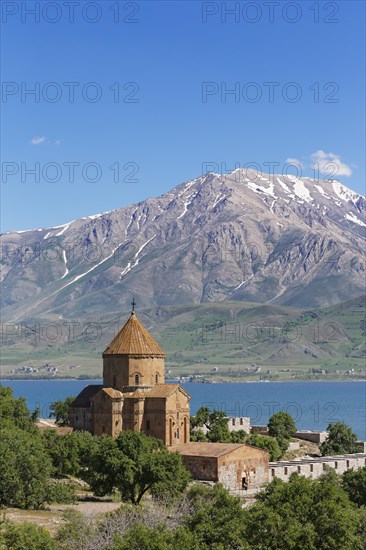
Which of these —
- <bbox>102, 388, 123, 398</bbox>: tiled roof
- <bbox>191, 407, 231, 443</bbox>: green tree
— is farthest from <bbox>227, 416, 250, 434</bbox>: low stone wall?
<bbox>102, 388, 123, 398</bbox>: tiled roof

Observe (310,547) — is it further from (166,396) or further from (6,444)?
(166,396)

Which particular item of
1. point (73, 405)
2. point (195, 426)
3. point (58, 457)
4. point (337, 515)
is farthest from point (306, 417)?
point (337, 515)

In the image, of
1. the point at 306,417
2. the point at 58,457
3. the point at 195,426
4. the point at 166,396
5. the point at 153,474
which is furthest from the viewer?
the point at 306,417

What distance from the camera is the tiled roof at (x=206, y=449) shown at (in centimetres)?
7075

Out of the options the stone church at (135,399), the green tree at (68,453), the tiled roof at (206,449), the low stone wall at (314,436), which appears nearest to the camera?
the green tree at (68,453)

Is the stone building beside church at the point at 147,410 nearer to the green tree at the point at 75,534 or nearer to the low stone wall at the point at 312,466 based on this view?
the low stone wall at the point at 312,466

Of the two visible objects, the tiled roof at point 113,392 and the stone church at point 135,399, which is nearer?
the stone church at point 135,399

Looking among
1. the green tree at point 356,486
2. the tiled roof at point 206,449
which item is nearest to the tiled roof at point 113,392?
the tiled roof at point 206,449

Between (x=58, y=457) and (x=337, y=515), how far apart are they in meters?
29.2

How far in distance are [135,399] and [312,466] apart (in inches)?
589

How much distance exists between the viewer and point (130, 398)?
250 ft

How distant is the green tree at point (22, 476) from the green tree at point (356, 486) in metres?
18.5

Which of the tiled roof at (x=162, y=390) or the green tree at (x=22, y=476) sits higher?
the tiled roof at (x=162, y=390)

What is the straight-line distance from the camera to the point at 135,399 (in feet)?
250
